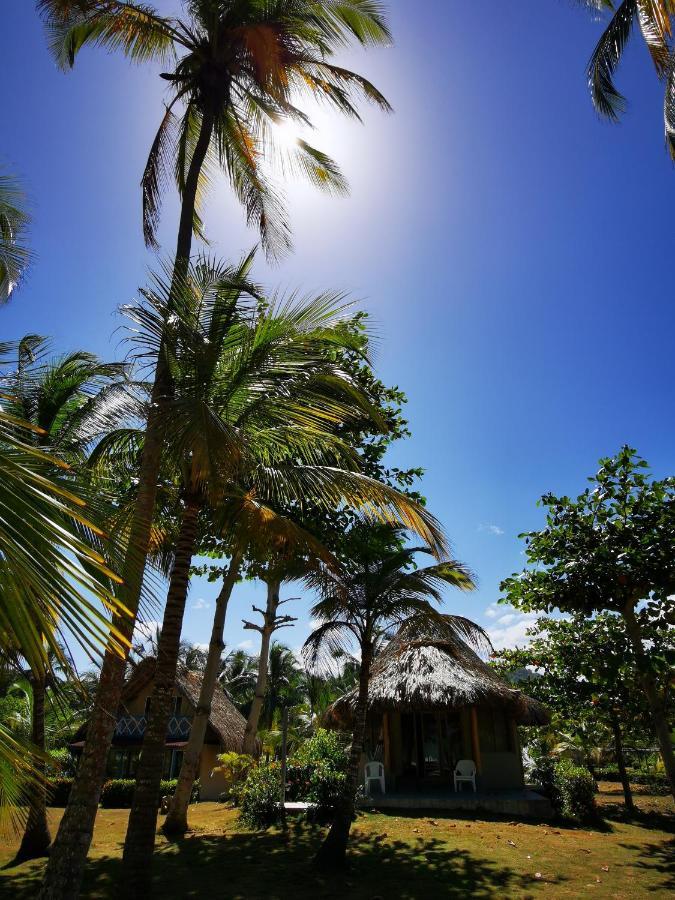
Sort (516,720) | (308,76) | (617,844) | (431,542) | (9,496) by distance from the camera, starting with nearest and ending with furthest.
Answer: (9,496) < (431,542) < (308,76) < (617,844) < (516,720)

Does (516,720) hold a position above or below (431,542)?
below

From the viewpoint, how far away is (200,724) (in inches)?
454

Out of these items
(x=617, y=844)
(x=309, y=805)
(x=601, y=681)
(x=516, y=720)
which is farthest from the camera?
(x=516, y=720)

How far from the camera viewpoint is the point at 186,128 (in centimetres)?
859

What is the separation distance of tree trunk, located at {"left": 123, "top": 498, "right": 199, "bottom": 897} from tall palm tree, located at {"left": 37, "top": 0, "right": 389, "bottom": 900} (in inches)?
37.3

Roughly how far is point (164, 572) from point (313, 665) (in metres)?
3.11

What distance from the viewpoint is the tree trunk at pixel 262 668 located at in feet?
48.4

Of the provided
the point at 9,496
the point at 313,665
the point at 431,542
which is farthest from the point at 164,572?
the point at 9,496

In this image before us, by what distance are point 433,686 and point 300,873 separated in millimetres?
7533

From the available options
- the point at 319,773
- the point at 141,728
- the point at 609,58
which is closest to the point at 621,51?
the point at 609,58

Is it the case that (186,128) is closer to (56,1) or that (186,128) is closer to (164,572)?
(56,1)

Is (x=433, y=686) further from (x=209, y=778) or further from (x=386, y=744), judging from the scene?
(x=209, y=778)

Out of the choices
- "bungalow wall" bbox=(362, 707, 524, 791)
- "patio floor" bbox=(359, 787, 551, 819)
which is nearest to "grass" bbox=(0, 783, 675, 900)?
"patio floor" bbox=(359, 787, 551, 819)

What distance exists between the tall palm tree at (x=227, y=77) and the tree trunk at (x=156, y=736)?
95 centimetres
